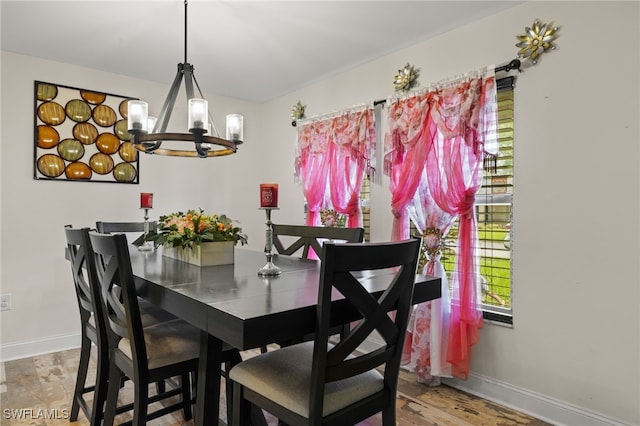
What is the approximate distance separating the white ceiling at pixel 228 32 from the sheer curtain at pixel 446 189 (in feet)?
1.64

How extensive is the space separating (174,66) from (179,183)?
1.10 meters

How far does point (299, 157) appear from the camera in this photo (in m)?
3.62

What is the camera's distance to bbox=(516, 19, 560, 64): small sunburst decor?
207cm

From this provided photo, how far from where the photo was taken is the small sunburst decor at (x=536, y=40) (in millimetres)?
2074

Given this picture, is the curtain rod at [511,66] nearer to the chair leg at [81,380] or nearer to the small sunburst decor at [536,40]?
the small sunburst decor at [536,40]

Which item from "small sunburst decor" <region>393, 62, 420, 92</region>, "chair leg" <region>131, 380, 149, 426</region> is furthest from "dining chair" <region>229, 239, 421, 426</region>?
"small sunburst decor" <region>393, 62, 420, 92</region>

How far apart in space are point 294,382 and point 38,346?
279 cm

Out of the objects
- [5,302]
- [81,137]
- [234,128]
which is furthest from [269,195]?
[5,302]

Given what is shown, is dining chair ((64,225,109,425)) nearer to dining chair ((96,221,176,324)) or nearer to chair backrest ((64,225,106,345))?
chair backrest ((64,225,106,345))

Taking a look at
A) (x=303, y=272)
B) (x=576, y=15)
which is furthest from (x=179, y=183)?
(x=576, y=15)

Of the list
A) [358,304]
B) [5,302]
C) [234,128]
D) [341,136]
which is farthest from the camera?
[341,136]

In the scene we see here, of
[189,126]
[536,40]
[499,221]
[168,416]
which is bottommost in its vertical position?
[168,416]

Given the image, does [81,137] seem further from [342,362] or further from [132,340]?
[342,362]

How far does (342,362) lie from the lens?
3.84 feet
